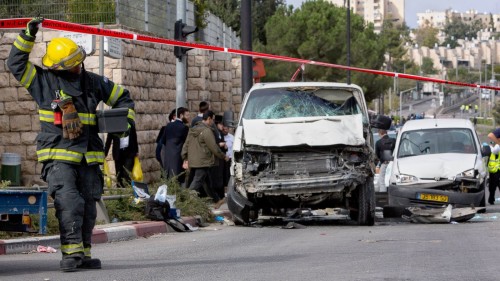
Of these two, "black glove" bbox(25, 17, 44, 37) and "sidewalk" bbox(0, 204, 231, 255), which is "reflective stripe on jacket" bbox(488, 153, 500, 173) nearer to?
"sidewalk" bbox(0, 204, 231, 255)

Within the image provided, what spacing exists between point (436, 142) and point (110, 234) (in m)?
7.19

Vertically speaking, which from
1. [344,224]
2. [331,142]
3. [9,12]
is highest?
[9,12]

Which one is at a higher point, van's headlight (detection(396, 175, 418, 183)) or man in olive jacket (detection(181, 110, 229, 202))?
man in olive jacket (detection(181, 110, 229, 202))

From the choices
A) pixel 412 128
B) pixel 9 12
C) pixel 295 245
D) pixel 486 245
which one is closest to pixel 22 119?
pixel 9 12

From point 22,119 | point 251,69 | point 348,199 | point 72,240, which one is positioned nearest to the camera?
point 72,240

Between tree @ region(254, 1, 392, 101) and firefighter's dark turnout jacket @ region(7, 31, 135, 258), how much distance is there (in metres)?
51.6

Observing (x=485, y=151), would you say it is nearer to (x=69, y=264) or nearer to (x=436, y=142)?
(x=436, y=142)

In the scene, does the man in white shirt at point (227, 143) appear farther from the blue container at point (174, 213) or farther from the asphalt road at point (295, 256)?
the asphalt road at point (295, 256)

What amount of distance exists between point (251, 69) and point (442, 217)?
24.0 feet

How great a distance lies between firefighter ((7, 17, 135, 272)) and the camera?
9.36 meters

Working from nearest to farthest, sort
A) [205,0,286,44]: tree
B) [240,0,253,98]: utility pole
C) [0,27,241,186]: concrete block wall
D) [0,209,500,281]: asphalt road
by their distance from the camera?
[0,209,500,281]: asphalt road → [0,27,241,186]: concrete block wall → [240,0,253,98]: utility pole → [205,0,286,44]: tree

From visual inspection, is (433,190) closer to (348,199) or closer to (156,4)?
(348,199)

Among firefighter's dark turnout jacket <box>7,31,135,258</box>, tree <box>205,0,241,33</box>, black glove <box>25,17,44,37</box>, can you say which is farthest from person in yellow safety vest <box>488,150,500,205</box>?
tree <box>205,0,241,33</box>

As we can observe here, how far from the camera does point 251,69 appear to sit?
74.0 ft
